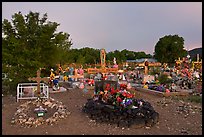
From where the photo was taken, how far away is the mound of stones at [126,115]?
6816mm

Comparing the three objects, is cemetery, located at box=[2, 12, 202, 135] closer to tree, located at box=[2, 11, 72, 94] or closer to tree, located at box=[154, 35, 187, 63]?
tree, located at box=[2, 11, 72, 94]

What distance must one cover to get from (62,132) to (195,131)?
145 inches

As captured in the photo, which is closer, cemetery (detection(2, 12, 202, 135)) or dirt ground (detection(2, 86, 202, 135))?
Answer: dirt ground (detection(2, 86, 202, 135))

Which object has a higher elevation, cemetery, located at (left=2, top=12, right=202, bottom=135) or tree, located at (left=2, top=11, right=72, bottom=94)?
tree, located at (left=2, top=11, right=72, bottom=94)

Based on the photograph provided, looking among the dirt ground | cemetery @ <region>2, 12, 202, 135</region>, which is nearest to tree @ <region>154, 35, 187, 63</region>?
cemetery @ <region>2, 12, 202, 135</region>

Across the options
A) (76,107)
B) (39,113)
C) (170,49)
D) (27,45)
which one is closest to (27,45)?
(27,45)

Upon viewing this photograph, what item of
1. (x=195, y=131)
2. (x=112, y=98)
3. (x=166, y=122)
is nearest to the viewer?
(x=195, y=131)

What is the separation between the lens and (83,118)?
25.0 ft

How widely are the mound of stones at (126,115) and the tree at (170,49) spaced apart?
148 ft

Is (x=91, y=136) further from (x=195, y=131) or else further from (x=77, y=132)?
(x=195, y=131)

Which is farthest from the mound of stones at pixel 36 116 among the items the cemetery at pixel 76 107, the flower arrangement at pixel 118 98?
the flower arrangement at pixel 118 98

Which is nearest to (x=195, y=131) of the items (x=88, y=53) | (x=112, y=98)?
(x=112, y=98)

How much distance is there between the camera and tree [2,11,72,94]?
12078 mm

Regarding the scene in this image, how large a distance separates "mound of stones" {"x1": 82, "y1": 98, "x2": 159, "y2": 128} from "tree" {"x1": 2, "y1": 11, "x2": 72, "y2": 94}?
5.93 meters
